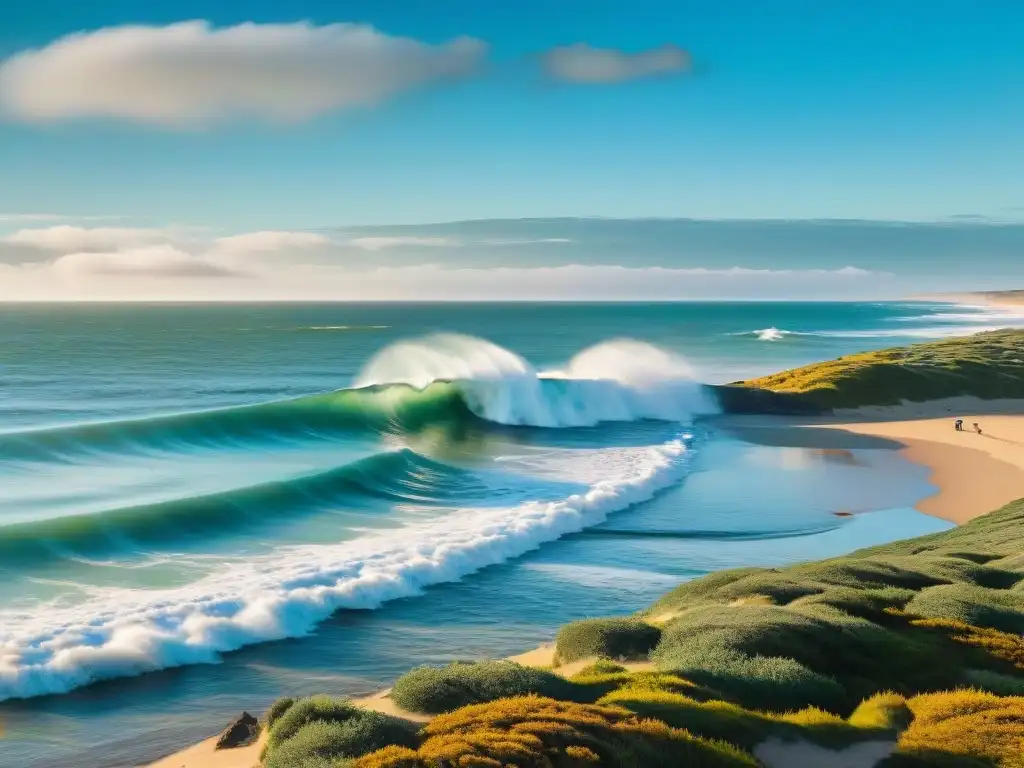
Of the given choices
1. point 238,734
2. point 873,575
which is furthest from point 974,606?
point 238,734

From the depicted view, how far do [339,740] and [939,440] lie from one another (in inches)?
1403

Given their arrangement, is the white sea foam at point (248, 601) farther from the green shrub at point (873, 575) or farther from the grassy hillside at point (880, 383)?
the grassy hillside at point (880, 383)

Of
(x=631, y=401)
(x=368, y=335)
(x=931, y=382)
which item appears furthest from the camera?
(x=368, y=335)

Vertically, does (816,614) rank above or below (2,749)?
above

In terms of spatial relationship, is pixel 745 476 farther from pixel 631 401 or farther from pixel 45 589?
pixel 45 589

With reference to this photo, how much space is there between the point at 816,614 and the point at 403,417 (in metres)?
30.9

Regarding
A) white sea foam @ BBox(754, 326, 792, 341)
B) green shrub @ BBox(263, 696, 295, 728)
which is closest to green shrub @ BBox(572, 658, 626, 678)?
green shrub @ BBox(263, 696, 295, 728)

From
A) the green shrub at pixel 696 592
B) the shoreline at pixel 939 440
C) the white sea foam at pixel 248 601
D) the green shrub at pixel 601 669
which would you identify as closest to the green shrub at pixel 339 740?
the green shrub at pixel 601 669

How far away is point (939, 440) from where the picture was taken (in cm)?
→ 3819

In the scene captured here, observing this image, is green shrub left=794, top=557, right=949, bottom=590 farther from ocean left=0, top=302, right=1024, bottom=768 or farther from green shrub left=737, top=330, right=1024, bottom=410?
green shrub left=737, top=330, right=1024, bottom=410

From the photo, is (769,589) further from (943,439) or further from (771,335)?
(771,335)

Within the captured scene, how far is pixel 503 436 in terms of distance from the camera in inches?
1544

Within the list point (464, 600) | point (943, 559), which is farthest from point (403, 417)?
point (943, 559)

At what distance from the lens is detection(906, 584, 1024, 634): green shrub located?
11.6 m
